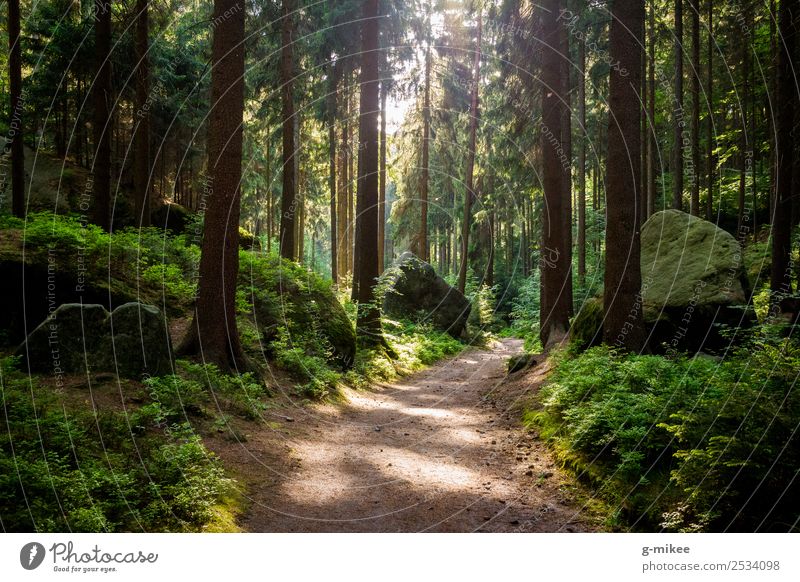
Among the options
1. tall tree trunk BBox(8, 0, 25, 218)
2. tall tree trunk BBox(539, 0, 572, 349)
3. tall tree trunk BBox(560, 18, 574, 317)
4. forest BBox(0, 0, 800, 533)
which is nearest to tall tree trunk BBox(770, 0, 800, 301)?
forest BBox(0, 0, 800, 533)

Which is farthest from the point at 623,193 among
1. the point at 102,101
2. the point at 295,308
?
the point at 102,101

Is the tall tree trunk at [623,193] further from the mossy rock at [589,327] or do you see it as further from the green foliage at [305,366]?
the green foliage at [305,366]

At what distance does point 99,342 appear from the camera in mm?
7434

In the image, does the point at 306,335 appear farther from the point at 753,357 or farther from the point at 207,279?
the point at 753,357

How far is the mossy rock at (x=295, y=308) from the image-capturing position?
40.9 ft

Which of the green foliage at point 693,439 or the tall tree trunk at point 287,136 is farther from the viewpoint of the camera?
the tall tree trunk at point 287,136

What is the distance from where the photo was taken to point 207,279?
363 inches

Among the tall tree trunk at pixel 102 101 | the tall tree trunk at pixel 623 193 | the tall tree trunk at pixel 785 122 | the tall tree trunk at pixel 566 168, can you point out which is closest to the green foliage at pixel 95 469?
the tall tree trunk at pixel 623 193

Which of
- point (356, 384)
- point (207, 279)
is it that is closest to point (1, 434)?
point (207, 279)

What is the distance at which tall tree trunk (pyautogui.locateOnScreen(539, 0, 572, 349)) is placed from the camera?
13953mm

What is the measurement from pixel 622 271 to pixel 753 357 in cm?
381
